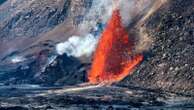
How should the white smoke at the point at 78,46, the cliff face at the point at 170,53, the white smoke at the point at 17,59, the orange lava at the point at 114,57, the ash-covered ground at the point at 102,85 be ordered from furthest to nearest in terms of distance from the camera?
the white smoke at the point at 17,59, the white smoke at the point at 78,46, the orange lava at the point at 114,57, the cliff face at the point at 170,53, the ash-covered ground at the point at 102,85

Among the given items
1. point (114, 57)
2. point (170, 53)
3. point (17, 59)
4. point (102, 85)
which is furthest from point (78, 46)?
point (170, 53)

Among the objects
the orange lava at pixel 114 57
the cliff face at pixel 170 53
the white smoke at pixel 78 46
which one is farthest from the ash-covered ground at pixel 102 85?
the orange lava at pixel 114 57

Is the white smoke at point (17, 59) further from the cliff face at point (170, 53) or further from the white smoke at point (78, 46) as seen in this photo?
the cliff face at point (170, 53)

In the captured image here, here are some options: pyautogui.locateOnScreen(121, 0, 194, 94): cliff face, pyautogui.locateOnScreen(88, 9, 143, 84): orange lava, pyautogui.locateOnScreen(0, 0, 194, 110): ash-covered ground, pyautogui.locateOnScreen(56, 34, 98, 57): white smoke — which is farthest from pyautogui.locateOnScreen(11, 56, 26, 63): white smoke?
pyautogui.locateOnScreen(121, 0, 194, 94): cliff face

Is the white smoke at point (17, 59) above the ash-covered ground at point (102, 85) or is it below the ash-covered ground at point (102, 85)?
above

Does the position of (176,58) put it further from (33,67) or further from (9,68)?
(9,68)

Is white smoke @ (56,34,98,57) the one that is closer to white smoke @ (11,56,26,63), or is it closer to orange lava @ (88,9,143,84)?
orange lava @ (88,9,143,84)
